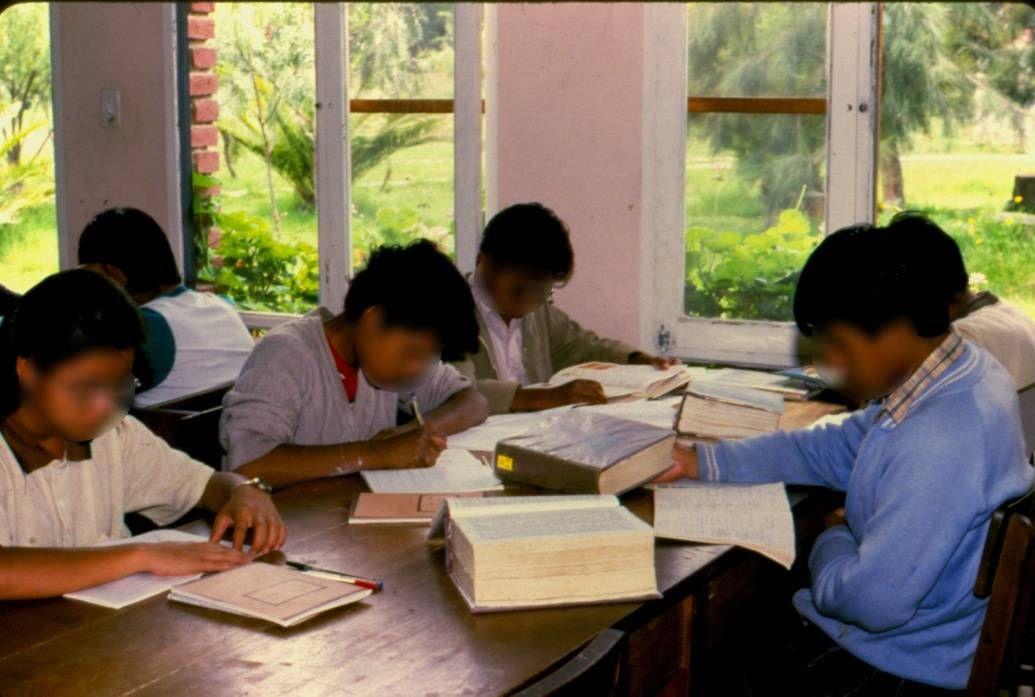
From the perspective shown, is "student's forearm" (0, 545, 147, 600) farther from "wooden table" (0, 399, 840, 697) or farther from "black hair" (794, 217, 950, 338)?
"black hair" (794, 217, 950, 338)

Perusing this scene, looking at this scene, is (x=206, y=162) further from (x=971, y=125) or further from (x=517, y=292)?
(x=971, y=125)

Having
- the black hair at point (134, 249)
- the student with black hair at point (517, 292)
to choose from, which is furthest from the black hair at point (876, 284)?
the black hair at point (134, 249)

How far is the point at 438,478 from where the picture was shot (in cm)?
244

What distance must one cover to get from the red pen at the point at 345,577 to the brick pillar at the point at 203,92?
10.9ft

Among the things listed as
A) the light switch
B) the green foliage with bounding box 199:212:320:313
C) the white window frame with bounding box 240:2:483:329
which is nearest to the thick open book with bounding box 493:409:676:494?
the white window frame with bounding box 240:2:483:329

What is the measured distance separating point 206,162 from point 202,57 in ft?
1.31

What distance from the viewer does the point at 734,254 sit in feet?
13.9

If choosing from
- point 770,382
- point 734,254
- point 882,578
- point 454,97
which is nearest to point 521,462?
point 882,578

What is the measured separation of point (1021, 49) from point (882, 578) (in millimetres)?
2435

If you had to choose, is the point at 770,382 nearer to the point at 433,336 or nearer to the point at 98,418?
the point at 433,336

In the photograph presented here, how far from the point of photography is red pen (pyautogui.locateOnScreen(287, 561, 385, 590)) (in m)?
1.84

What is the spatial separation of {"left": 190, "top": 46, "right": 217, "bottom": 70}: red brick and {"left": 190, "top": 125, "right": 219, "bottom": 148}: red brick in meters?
0.23

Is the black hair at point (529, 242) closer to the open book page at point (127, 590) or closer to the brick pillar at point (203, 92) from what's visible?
the open book page at point (127, 590)

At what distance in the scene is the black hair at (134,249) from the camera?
12.1ft
